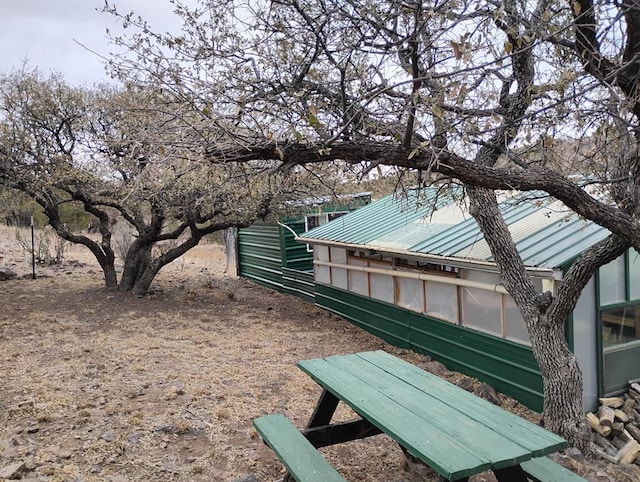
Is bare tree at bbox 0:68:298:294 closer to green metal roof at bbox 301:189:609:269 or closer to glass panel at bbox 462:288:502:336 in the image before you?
green metal roof at bbox 301:189:609:269

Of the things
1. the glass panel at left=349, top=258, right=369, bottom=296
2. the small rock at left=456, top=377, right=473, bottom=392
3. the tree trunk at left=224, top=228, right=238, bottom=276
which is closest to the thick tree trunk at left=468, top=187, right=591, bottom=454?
the small rock at left=456, top=377, right=473, bottom=392

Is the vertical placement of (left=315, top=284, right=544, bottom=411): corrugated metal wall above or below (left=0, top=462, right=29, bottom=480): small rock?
below

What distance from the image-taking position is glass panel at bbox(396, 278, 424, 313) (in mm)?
8227

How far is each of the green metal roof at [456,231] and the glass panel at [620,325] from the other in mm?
971

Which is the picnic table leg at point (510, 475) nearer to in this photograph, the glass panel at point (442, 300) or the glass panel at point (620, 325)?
the glass panel at point (620, 325)

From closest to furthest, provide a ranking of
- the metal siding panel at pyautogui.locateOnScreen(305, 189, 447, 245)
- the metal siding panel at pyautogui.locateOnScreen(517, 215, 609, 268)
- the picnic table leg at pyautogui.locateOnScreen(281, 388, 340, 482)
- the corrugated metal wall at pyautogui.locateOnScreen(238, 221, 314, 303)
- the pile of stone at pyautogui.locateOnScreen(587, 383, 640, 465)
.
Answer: the picnic table leg at pyautogui.locateOnScreen(281, 388, 340, 482)
the pile of stone at pyautogui.locateOnScreen(587, 383, 640, 465)
the metal siding panel at pyautogui.locateOnScreen(517, 215, 609, 268)
the metal siding panel at pyautogui.locateOnScreen(305, 189, 447, 245)
the corrugated metal wall at pyautogui.locateOnScreen(238, 221, 314, 303)

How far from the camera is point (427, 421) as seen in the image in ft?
9.32

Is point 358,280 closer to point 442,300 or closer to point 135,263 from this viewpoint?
point 442,300

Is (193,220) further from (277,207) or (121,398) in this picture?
(121,398)

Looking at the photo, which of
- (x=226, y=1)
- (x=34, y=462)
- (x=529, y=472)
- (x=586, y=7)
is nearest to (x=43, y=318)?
(x=34, y=462)

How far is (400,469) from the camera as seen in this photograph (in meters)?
3.92

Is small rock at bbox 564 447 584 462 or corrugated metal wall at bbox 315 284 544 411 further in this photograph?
corrugated metal wall at bbox 315 284 544 411

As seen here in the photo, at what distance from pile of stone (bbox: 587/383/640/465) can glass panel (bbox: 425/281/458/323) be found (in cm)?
228

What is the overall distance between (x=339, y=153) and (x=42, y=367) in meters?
4.79
